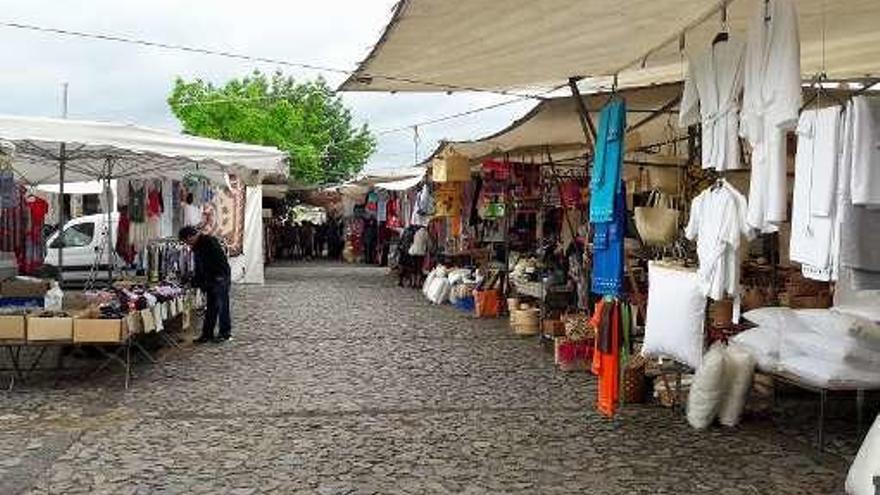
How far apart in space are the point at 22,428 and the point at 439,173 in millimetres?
7615

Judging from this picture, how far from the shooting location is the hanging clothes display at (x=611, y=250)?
6.94m

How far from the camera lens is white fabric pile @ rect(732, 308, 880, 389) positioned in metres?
6.47

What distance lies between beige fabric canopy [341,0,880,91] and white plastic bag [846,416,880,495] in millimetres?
2690

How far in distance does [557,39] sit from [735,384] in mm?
2810

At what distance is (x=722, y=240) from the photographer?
235 inches

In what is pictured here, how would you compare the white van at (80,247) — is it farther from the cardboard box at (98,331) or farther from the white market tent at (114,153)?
the cardboard box at (98,331)

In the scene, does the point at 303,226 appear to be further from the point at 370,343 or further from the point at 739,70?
the point at 739,70

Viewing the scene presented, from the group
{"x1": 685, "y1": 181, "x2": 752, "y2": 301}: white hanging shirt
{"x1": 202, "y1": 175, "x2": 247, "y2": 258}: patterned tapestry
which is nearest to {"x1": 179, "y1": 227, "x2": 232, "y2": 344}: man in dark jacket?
{"x1": 685, "y1": 181, "x2": 752, "y2": 301}: white hanging shirt

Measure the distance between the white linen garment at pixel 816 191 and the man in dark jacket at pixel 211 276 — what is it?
27.0 ft

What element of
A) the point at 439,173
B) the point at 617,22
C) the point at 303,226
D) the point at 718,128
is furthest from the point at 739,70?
the point at 303,226

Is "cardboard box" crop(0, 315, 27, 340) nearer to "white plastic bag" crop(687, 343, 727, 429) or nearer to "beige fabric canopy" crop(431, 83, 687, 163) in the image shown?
"beige fabric canopy" crop(431, 83, 687, 163)

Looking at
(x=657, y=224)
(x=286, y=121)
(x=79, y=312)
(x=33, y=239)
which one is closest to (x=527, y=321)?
(x=657, y=224)

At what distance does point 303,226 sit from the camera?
3903 cm

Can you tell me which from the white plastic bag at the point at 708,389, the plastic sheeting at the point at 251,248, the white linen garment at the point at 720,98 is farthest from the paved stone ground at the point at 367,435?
the plastic sheeting at the point at 251,248
